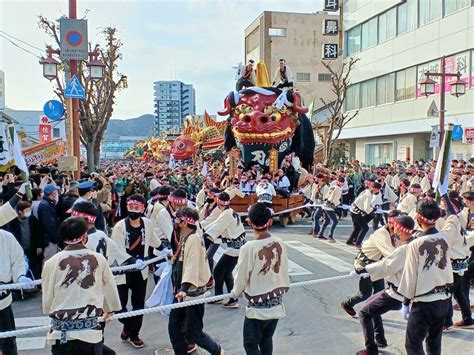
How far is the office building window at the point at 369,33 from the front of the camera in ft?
102

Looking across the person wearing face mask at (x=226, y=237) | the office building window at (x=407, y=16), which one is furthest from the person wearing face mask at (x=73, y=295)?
the office building window at (x=407, y=16)

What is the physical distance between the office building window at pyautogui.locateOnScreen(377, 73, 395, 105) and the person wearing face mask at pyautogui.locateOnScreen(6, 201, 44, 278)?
2502 centimetres

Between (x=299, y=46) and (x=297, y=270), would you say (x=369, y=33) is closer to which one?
(x=299, y=46)

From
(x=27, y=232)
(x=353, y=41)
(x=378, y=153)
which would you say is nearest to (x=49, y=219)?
(x=27, y=232)

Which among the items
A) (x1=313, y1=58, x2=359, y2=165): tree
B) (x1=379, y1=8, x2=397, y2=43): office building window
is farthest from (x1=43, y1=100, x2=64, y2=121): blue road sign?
(x1=379, y1=8, x2=397, y2=43): office building window

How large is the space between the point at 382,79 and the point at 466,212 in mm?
24854

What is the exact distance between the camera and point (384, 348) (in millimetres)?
5586

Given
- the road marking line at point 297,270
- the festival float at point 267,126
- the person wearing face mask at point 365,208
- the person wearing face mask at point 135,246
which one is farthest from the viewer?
the festival float at point 267,126

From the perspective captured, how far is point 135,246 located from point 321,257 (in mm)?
5347

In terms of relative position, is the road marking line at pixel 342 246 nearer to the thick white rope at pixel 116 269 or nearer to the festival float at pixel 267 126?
the festival float at pixel 267 126

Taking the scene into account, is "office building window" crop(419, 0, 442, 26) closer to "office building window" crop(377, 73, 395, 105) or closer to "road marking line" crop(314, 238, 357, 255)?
"office building window" crop(377, 73, 395, 105)

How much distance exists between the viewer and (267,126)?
15336 millimetres

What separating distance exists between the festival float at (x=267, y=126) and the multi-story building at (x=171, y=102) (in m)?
126

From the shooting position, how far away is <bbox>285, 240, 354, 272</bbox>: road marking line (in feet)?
30.2
